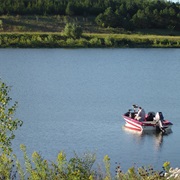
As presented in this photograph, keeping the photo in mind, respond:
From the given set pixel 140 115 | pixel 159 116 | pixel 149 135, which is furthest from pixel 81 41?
pixel 149 135

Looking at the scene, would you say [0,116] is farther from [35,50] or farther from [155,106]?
[35,50]

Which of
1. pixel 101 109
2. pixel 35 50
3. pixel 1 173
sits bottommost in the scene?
pixel 35 50

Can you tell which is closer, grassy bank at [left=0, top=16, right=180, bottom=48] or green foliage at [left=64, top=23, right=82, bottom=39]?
grassy bank at [left=0, top=16, right=180, bottom=48]

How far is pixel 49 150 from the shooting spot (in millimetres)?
31078

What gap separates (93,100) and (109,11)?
290 feet

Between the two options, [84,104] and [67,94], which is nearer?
[84,104]

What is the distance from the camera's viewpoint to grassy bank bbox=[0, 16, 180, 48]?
109 meters

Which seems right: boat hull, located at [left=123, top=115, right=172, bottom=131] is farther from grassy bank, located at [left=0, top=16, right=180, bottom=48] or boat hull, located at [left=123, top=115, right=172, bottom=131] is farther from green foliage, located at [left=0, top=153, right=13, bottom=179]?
grassy bank, located at [left=0, top=16, right=180, bottom=48]

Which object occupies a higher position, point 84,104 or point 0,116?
point 0,116

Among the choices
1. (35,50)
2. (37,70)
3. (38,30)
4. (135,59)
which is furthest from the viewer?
(38,30)

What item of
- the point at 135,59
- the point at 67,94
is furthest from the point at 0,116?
the point at 135,59

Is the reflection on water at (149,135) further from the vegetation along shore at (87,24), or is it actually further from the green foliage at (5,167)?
the vegetation along shore at (87,24)

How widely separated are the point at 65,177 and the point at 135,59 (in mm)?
76045

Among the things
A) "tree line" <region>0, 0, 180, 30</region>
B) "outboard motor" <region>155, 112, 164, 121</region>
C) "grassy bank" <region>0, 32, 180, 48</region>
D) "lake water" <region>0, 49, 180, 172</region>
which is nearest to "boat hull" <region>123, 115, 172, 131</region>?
"outboard motor" <region>155, 112, 164, 121</region>
